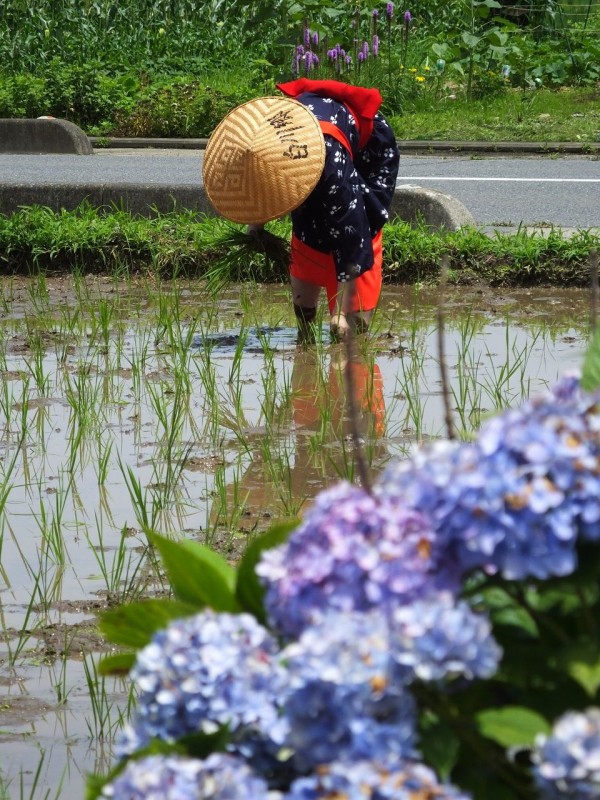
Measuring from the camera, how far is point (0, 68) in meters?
12.7

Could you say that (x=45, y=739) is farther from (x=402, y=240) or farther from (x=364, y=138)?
(x=402, y=240)

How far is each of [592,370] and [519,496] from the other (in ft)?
1.05

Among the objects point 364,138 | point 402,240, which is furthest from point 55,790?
point 402,240

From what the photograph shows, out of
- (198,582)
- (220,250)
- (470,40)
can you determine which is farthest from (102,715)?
(470,40)

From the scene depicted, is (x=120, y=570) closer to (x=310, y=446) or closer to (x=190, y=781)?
(x=310, y=446)

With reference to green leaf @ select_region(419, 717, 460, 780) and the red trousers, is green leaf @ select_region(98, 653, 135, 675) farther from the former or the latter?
the red trousers

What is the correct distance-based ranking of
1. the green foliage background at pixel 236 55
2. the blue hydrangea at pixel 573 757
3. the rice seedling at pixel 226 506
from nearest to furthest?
the blue hydrangea at pixel 573 757 < the rice seedling at pixel 226 506 < the green foliage background at pixel 236 55

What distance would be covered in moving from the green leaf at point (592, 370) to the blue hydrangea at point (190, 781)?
1.45ft

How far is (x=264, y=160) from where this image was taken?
153 inches

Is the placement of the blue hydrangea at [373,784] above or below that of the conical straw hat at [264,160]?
above

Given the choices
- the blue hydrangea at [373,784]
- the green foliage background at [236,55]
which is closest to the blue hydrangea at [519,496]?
the blue hydrangea at [373,784]

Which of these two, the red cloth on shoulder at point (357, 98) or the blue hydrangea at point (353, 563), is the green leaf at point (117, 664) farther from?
the red cloth on shoulder at point (357, 98)

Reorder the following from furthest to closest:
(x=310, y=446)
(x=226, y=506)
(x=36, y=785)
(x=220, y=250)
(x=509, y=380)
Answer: (x=220, y=250)
(x=509, y=380)
(x=310, y=446)
(x=226, y=506)
(x=36, y=785)

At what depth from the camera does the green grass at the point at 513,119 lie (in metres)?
9.99
